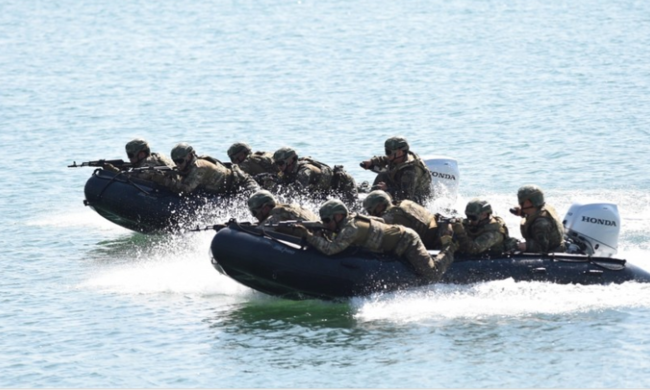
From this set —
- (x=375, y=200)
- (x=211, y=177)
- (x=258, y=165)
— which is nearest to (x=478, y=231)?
(x=375, y=200)

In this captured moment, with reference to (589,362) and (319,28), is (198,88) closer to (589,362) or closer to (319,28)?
(319,28)

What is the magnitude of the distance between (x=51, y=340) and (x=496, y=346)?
605 centimetres

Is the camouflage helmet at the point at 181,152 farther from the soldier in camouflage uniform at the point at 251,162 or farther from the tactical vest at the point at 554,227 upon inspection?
the tactical vest at the point at 554,227

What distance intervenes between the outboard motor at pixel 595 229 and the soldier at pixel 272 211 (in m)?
3.74

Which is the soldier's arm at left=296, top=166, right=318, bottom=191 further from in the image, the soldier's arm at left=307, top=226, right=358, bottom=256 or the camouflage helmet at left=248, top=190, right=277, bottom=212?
the soldier's arm at left=307, top=226, right=358, bottom=256

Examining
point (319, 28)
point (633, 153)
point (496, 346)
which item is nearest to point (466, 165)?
point (633, 153)

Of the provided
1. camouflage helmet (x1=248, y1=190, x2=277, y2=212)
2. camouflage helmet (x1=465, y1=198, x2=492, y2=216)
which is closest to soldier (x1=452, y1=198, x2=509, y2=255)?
camouflage helmet (x1=465, y1=198, x2=492, y2=216)

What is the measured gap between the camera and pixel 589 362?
1795 centimetres

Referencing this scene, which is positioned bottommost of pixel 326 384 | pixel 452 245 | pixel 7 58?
pixel 326 384

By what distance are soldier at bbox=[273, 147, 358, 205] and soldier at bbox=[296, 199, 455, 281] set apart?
176 inches

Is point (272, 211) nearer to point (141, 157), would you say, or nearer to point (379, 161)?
point (379, 161)

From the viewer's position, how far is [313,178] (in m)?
24.4

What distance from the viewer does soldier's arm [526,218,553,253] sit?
2042cm

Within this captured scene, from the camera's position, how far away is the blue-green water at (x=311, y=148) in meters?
18.4
